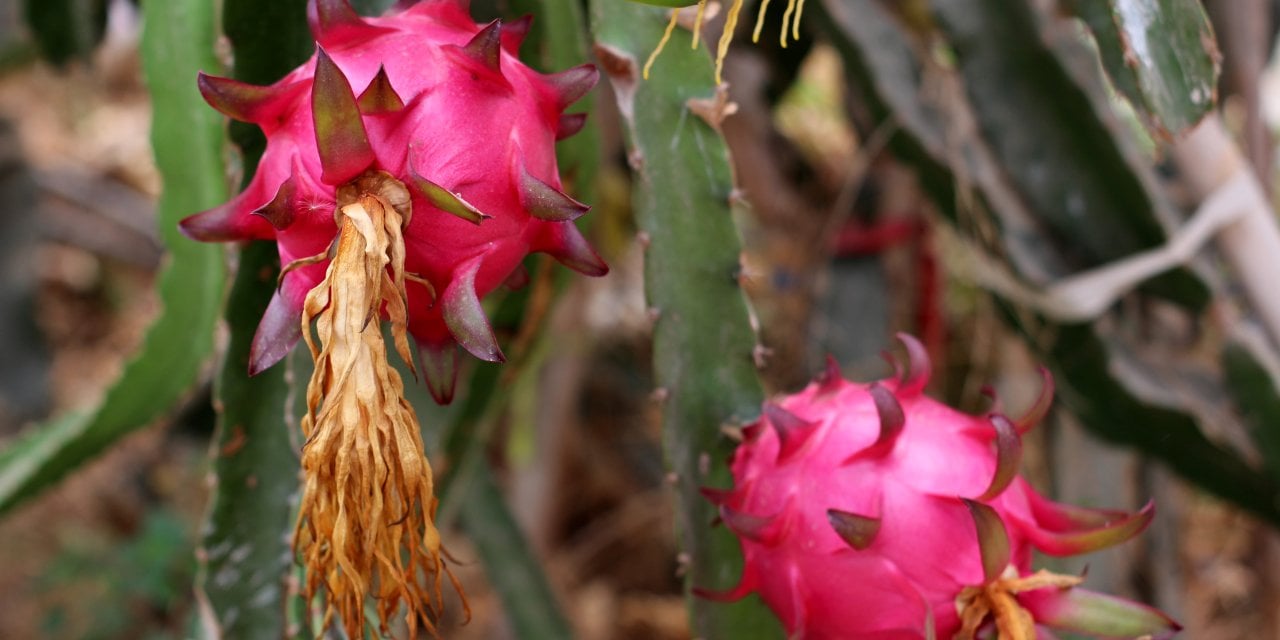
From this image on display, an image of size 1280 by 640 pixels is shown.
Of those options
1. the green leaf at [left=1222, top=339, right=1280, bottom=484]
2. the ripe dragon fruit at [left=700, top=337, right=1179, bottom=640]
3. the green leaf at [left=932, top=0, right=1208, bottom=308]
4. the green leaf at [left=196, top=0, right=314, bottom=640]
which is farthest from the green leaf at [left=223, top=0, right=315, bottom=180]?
the green leaf at [left=1222, top=339, right=1280, bottom=484]

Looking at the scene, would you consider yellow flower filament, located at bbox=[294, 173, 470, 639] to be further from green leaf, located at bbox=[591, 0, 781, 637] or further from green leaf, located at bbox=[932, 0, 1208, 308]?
green leaf, located at bbox=[932, 0, 1208, 308]

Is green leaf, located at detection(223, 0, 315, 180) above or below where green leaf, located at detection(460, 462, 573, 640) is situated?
above

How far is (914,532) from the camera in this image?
1.73ft

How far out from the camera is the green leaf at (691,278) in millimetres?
661

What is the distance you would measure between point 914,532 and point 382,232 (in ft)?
0.93

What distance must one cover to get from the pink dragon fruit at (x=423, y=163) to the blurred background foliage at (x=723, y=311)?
0.55 feet

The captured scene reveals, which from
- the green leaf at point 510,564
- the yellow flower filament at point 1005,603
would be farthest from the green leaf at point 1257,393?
the green leaf at point 510,564

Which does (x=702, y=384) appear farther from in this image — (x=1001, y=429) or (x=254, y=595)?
(x=254, y=595)

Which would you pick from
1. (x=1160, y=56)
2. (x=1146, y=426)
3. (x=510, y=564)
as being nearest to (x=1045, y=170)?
(x=1146, y=426)

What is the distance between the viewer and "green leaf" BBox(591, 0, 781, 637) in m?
0.66

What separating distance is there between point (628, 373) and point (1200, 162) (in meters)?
1.18

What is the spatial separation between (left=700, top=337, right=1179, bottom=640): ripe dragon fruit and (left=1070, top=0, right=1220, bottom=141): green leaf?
0.18 m

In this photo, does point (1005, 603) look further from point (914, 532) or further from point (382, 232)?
point (382, 232)

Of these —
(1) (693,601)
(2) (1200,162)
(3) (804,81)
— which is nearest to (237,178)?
(1) (693,601)
